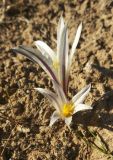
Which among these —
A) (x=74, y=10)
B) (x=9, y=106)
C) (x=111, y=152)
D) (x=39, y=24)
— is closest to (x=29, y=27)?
(x=39, y=24)

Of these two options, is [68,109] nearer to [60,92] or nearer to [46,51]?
[60,92]

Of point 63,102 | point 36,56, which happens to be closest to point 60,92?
point 63,102

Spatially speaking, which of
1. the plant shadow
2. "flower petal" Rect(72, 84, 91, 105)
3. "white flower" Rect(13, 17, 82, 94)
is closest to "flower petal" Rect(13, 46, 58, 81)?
"white flower" Rect(13, 17, 82, 94)

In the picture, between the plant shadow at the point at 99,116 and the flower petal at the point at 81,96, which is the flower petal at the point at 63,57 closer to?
the flower petal at the point at 81,96

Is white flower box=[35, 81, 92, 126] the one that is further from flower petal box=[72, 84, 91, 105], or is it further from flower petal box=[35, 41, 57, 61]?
flower petal box=[35, 41, 57, 61]

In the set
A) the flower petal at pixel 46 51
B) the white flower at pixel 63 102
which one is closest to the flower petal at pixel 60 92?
the white flower at pixel 63 102
